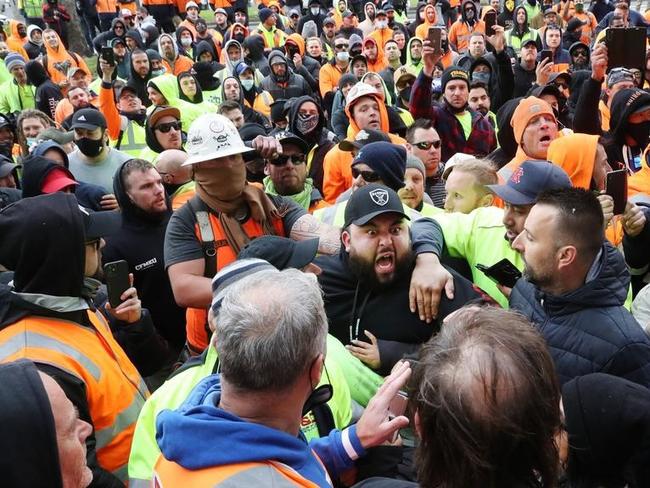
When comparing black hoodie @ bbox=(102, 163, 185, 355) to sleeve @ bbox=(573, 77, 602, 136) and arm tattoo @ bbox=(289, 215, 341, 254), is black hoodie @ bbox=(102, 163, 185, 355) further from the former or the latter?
sleeve @ bbox=(573, 77, 602, 136)

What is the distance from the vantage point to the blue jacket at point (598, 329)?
2217 mm

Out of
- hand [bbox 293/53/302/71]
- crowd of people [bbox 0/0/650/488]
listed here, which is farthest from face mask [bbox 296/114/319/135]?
hand [bbox 293/53/302/71]

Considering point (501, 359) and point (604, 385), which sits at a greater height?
point (501, 359)

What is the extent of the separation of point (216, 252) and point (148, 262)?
0.96 metres

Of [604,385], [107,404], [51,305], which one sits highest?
[51,305]

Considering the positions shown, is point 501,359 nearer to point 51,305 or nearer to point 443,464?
point 443,464

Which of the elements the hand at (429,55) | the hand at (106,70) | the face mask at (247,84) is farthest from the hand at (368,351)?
the face mask at (247,84)

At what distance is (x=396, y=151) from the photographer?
154 inches

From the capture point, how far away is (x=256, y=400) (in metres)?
1.56

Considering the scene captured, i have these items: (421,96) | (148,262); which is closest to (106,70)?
(421,96)

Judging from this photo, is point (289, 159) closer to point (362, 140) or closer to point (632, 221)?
point (362, 140)

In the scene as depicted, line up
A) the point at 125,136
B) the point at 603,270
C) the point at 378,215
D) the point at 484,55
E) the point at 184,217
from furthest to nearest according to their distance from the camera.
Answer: the point at 484,55 → the point at 125,136 → the point at 184,217 → the point at 378,215 → the point at 603,270

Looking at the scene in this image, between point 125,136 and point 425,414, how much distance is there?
6.87 metres

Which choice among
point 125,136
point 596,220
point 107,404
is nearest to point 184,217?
point 107,404
